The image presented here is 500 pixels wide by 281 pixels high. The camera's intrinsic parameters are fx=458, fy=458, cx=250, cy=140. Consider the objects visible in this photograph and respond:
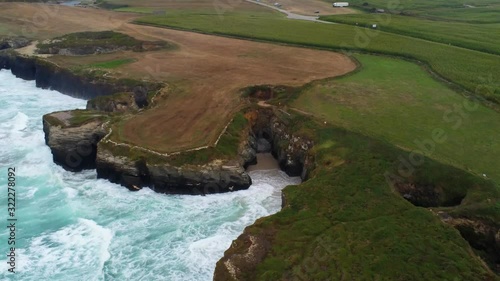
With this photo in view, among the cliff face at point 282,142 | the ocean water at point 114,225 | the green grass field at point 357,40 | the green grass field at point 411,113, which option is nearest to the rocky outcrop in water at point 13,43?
the green grass field at point 357,40

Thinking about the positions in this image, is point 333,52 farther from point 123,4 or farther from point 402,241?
point 123,4

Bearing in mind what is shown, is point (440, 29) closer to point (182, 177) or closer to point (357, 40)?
point (357, 40)

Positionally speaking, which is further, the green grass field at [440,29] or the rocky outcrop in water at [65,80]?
the green grass field at [440,29]

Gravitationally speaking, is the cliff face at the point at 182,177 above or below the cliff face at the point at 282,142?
below

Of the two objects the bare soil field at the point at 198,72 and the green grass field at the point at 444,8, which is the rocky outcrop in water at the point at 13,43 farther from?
the green grass field at the point at 444,8

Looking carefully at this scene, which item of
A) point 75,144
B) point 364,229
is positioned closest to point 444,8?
point 75,144

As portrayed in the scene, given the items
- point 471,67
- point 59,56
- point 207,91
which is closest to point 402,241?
point 207,91
